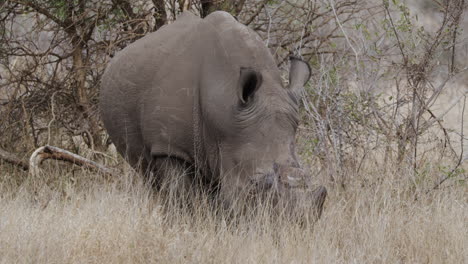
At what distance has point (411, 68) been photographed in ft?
23.2

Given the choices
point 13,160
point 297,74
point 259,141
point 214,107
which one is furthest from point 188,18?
point 13,160

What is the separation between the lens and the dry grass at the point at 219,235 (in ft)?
15.5

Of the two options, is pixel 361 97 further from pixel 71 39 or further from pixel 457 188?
pixel 71 39

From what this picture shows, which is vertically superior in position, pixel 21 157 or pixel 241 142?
pixel 241 142

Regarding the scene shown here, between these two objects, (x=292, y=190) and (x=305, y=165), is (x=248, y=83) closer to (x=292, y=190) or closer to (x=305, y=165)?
(x=292, y=190)

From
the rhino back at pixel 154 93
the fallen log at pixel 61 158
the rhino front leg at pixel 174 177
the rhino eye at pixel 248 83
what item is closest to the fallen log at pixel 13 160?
the fallen log at pixel 61 158

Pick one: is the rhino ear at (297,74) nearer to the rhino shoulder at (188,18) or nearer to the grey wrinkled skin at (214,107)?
the grey wrinkled skin at (214,107)

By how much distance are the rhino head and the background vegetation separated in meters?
0.22

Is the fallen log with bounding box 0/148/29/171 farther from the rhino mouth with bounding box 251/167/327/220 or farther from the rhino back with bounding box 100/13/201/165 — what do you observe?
the rhino mouth with bounding box 251/167/327/220

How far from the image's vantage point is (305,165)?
6.86 metres

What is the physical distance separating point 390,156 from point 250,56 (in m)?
2.09

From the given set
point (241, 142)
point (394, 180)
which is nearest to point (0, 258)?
point (241, 142)

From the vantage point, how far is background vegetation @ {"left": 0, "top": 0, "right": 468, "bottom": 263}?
4.93 metres

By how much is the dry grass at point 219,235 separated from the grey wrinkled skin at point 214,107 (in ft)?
A: 0.93
